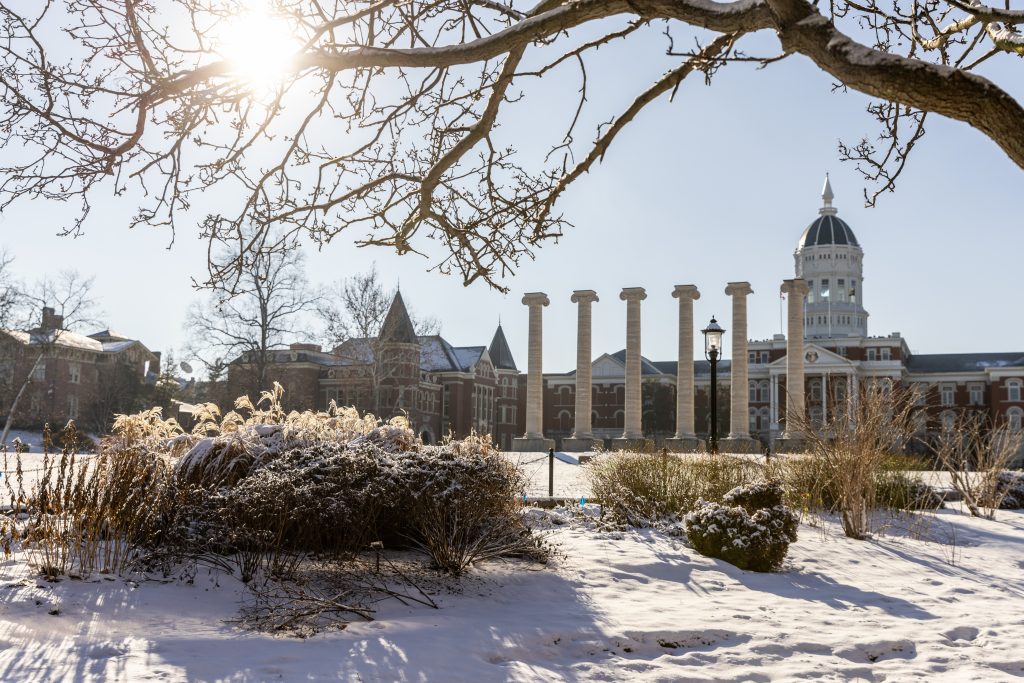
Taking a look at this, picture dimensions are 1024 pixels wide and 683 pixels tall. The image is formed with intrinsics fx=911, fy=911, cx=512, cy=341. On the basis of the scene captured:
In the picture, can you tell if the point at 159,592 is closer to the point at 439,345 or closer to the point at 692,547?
the point at 692,547

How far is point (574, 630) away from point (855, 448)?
752 cm

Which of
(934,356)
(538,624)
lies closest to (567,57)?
(538,624)

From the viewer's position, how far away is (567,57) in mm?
7242

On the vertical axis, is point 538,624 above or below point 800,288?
below

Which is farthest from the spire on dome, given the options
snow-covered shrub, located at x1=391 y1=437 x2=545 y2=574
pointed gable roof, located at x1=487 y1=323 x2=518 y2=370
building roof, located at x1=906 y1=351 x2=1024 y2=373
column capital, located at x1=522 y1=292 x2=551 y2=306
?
snow-covered shrub, located at x1=391 y1=437 x2=545 y2=574

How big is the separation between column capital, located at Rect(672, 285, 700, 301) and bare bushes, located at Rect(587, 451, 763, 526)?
37121 mm

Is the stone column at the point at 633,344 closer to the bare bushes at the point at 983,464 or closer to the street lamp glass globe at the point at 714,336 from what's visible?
the street lamp glass globe at the point at 714,336

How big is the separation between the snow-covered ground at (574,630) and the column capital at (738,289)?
134ft

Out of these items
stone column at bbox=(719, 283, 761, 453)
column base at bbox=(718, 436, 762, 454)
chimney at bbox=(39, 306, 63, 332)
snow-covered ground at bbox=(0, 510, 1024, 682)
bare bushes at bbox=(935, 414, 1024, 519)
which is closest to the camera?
snow-covered ground at bbox=(0, 510, 1024, 682)

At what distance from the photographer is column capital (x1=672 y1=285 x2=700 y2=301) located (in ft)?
168

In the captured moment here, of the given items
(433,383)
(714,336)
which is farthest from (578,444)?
(714,336)

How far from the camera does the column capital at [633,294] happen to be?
169ft

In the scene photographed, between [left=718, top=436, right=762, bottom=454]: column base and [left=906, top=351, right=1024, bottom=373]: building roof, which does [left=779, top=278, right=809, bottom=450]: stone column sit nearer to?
[left=718, top=436, right=762, bottom=454]: column base

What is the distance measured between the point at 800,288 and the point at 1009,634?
149ft
